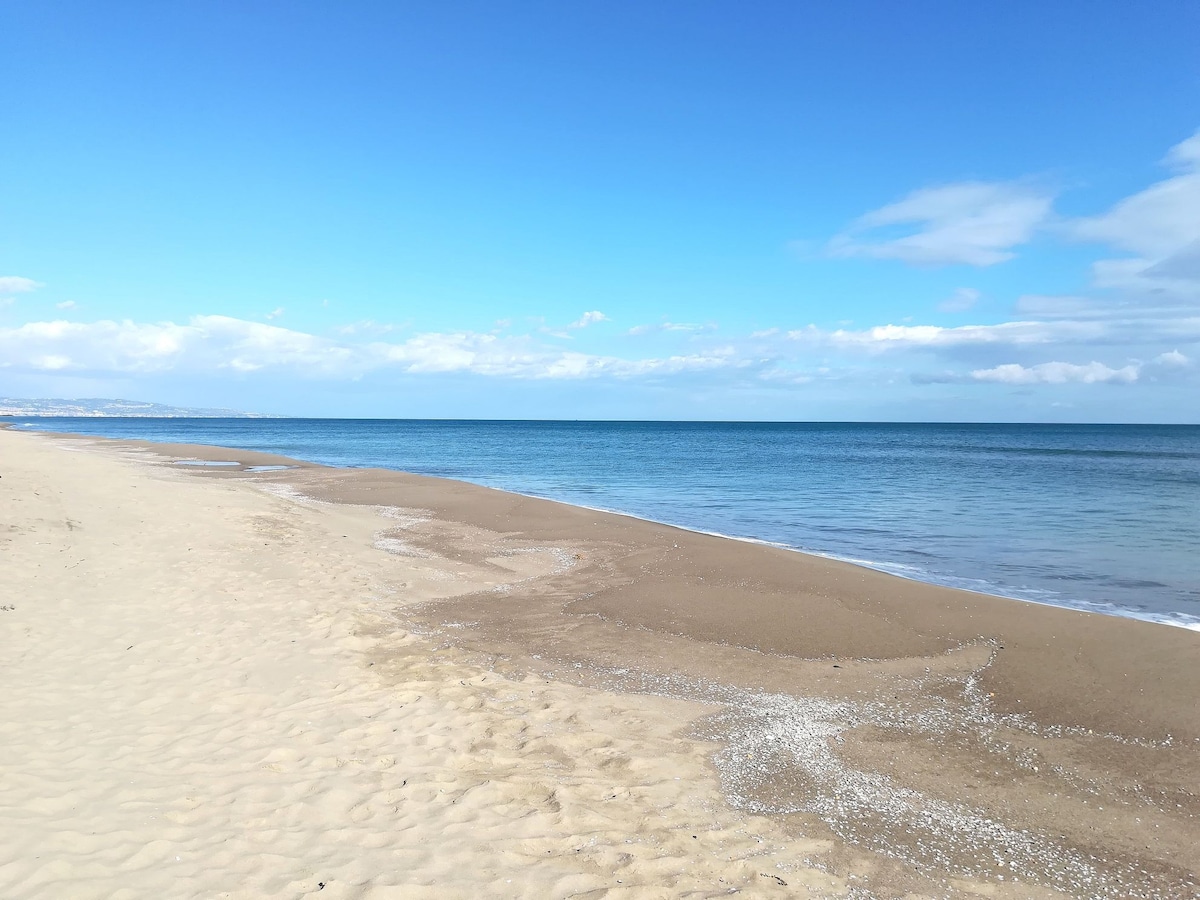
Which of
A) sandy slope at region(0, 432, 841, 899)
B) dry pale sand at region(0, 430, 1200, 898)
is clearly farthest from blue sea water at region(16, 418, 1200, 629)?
sandy slope at region(0, 432, 841, 899)

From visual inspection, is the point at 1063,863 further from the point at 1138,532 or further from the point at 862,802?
the point at 1138,532

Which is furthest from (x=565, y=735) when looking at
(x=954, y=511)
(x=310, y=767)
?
(x=954, y=511)

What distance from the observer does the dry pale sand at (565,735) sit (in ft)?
13.2

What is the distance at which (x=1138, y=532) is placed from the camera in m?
17.8

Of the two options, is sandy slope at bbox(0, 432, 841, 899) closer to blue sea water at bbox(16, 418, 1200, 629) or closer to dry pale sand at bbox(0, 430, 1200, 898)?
dry pale sand at bbox(0, 430, 1200, 898)

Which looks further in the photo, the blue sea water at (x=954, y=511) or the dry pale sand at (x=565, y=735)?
the blue sea water at (x=954, y=511)

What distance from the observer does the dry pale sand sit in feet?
13.2

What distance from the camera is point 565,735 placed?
5.88 metres

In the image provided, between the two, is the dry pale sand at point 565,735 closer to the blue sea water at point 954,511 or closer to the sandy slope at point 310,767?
the sandy slope at point 310,767

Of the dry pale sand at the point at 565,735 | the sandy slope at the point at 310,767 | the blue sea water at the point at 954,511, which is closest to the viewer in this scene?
the sandy slope at the point at 310,767

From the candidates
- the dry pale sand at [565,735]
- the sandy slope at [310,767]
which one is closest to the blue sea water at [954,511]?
the dry pale sand at [565,735]

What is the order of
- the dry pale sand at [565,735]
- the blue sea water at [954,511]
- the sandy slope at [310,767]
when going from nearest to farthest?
the sandy slope at [310,767], the dry pale sand at [565,735], the blue sea water at [954,511]

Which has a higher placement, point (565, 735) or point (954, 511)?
point (954, 511)

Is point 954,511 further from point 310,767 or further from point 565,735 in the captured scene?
point 310,767
